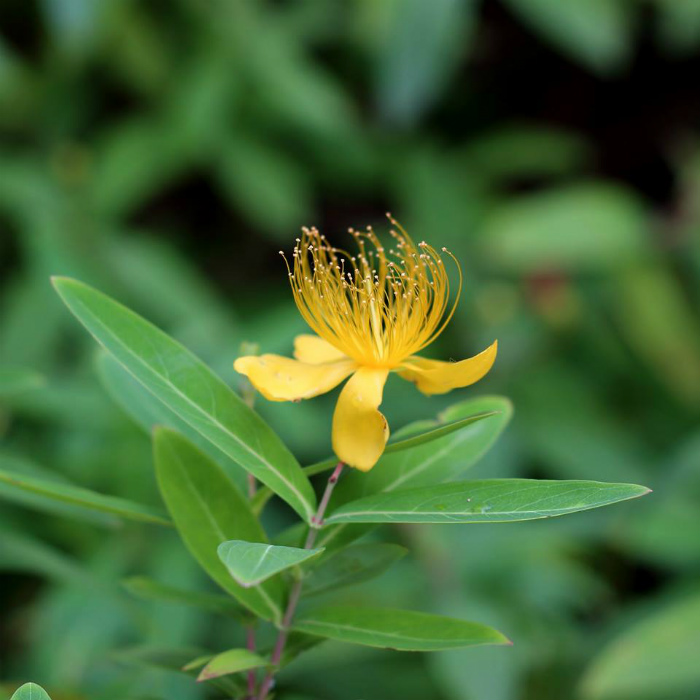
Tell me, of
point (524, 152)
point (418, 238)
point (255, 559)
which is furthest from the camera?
point (524, 152)

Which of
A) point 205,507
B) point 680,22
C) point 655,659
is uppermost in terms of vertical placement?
point 680,22

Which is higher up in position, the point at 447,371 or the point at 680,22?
the point at 680,22

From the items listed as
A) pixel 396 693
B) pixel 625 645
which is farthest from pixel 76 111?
pixel 625 645

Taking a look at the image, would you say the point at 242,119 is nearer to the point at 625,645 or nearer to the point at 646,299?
the point at 646,299

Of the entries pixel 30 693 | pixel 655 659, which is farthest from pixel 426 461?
pixel 655 659

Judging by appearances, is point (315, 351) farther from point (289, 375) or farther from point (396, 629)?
point (396, 629)

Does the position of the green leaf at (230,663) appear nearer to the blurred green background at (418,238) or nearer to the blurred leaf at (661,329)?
the blurred green background at (418,238)

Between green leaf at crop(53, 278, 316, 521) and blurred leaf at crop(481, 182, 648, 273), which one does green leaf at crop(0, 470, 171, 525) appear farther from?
blurred leaf at crop(481, 182, 648, 273)
